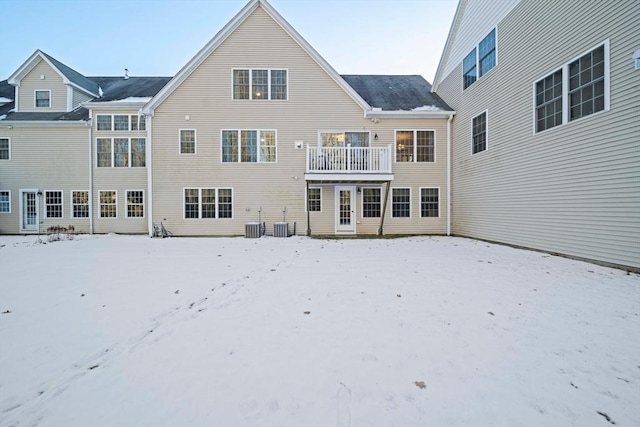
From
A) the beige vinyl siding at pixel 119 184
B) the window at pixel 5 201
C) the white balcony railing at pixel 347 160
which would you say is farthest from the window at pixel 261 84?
the window at pixel 5 201

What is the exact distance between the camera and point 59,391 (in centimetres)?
246

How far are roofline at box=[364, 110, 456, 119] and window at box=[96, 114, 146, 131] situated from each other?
39.1ft

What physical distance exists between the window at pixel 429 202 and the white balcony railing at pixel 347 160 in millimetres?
2807

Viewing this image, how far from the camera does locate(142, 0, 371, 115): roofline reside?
13.3m

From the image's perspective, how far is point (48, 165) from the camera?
1500 cm

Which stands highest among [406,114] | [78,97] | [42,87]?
[42,87]

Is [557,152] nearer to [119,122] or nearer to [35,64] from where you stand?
[119,122]

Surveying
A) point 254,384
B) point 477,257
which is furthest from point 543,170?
point 254,384

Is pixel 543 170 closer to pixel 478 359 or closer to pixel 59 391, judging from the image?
pixel 478 359

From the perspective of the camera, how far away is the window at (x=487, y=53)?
11.3 metres

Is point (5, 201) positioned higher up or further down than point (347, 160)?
further down

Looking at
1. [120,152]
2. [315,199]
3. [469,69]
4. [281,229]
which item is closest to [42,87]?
[120,152]

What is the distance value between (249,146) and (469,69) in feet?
36.1

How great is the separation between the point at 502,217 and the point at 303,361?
10.7 m
